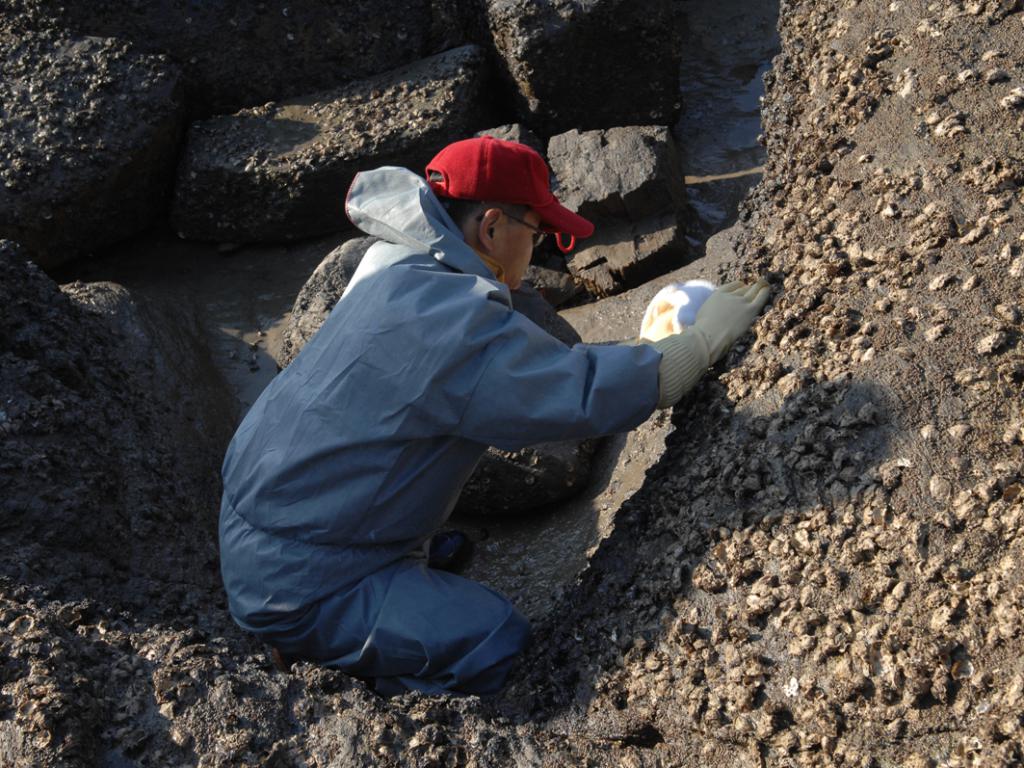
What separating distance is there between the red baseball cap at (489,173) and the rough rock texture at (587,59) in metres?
2.23

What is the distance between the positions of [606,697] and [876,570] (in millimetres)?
501

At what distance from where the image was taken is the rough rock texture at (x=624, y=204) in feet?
13.5

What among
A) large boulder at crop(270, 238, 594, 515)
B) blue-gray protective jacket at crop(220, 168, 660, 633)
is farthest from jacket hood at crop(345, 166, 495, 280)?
large boulder at crop(270, 238, 594, 515)

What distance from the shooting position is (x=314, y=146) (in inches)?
174

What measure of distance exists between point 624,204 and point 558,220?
176cm

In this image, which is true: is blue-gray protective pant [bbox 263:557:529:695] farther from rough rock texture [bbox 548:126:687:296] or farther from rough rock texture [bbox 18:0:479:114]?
rough rock texture [bbox 18:0:479:114]

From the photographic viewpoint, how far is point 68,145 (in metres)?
4.25

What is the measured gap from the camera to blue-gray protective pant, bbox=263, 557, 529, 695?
2.16m

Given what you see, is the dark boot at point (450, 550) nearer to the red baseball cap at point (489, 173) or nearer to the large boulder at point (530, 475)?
the large boulder at point (530, 475)

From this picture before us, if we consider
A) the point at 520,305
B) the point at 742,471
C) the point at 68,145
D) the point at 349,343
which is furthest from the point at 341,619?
the point at 68,145

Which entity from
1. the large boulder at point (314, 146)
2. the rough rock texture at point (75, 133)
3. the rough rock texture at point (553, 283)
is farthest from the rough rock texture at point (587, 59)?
the rough rock texture at point (75, 133)

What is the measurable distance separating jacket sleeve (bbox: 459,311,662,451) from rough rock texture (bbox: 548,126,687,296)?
2.07m

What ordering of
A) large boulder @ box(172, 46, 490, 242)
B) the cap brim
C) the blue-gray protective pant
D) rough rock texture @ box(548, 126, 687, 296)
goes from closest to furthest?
the blue-gray protective pant < the cap brim < rough rock texture @ box(548, 126, 687, 296) < large boulder @ box(172, 46, 490, 242)

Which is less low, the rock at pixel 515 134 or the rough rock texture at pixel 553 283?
the rock at pixel 515 134
